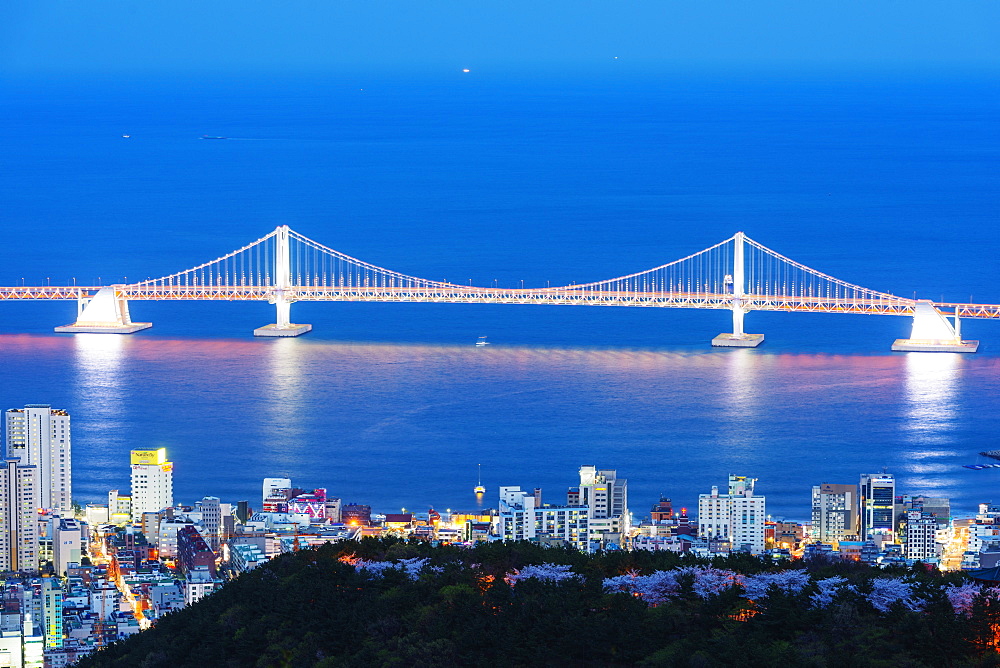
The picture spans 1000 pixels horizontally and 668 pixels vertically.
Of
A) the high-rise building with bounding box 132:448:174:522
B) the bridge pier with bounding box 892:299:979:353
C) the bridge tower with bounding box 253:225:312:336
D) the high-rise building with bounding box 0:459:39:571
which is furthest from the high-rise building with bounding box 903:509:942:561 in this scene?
the bridge tower with bounding box 253:225:312:336

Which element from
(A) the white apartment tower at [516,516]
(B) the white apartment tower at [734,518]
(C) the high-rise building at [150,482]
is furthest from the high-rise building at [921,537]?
(C) the high-rise building at [150,482]

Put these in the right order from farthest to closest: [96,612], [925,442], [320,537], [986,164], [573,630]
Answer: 1. [986,164]
2. [925,442]
3. [320,537]
4. [96,612]
5. [573,630]

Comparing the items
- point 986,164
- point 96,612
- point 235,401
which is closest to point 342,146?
point 986,164

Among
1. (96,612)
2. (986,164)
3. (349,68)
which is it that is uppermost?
(349,68)

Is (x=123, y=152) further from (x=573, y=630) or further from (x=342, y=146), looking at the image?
(x=573, y=630)

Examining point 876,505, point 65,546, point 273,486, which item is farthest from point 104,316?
point 876,505

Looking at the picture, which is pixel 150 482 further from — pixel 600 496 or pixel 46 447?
pixel 600 496

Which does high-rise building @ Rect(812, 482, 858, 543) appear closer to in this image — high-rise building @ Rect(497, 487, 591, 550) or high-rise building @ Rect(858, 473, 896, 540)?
high-rise building @ Rect(858, 473, 896, 540)
